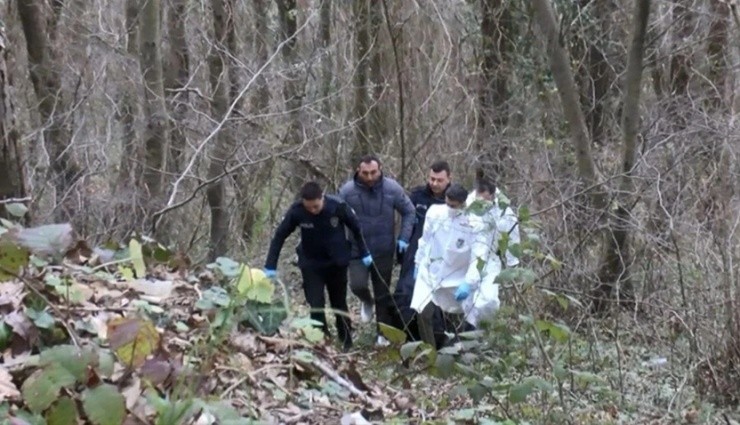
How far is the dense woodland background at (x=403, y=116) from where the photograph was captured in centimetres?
945

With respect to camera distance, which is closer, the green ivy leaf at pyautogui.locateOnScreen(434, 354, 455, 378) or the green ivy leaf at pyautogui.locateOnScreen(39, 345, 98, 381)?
the green ivy leaf at pyautogui.locateOnScreen(39, 345, 98, 381)

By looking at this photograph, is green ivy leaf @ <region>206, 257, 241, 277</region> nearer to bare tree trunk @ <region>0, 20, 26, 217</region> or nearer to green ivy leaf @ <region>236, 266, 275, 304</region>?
green ivy leaf @ <region>236, 266, 275, 304</region>

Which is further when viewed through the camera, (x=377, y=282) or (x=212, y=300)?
(x=377, y=282)

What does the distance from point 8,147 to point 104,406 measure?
10.0 ft

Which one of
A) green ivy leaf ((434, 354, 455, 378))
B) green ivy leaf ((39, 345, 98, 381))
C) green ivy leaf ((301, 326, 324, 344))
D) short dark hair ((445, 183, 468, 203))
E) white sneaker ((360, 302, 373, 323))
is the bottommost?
white sneaker ((360, 302, 373, 323))

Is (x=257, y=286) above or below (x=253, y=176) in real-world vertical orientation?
above

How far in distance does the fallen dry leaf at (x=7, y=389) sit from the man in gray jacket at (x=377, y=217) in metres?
6.58

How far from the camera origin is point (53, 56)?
47.1 ft

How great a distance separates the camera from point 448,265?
8.54 m

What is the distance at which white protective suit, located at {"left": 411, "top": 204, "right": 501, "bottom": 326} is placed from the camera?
820 cm

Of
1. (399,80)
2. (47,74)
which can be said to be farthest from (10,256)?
(47,74)

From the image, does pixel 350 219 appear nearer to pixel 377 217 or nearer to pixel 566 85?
pixel 377 217

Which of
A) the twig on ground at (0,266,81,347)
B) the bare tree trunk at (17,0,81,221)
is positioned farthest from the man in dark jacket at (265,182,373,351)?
the twig on ground at (0,266,81,347)

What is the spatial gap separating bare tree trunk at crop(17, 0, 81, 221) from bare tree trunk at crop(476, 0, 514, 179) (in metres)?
5.45
